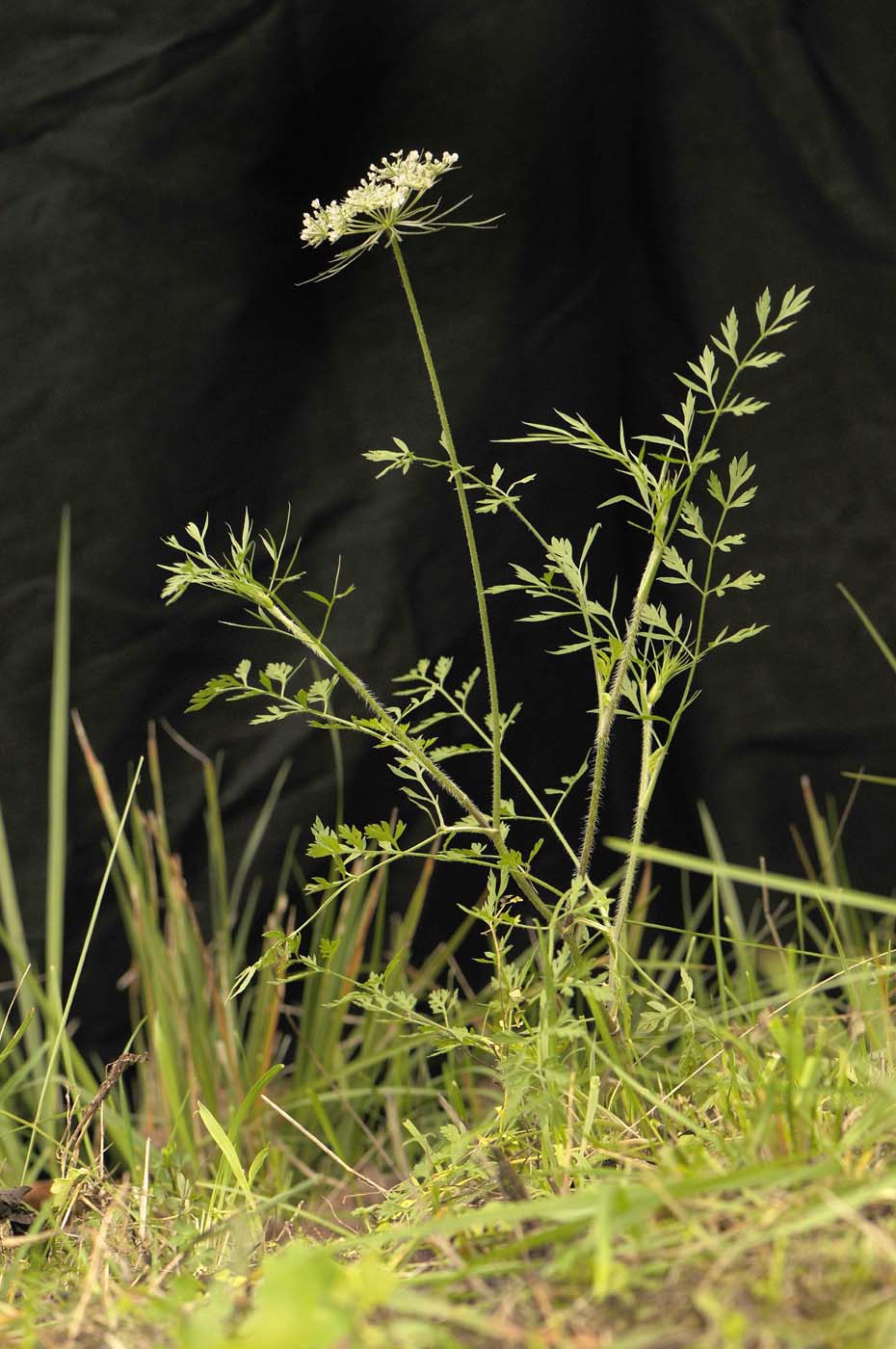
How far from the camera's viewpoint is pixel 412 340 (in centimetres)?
122

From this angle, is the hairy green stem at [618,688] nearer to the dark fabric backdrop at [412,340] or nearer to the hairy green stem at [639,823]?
the hairy green stem at [639,823]

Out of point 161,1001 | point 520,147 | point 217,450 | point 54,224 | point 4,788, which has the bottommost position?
point 161,1001

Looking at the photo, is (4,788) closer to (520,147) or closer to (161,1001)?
(161,1001)

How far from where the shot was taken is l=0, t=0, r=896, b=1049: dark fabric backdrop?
46.2 inches

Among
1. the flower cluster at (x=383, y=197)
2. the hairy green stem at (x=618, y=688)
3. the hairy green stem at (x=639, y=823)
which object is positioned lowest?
the hairy green stem at (x=639, y=823)

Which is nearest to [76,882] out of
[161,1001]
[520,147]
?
[161,1001]

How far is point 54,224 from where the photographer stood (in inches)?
47.3

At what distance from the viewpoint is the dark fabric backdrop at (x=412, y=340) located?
1173mm

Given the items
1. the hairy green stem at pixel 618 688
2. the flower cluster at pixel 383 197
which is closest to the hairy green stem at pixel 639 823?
the hairy green stem at pixel 618 688

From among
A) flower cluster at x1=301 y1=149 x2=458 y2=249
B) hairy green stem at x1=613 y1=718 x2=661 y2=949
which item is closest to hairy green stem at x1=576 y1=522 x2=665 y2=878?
hairy green stem at x1=613 y1=718 x2=661 y2=949

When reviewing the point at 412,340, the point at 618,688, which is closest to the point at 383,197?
the point at 618,688

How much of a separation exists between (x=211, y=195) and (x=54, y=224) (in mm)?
171

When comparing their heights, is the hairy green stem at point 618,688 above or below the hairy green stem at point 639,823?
above

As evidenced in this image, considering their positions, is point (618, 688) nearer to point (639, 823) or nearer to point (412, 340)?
point (639, 823)
